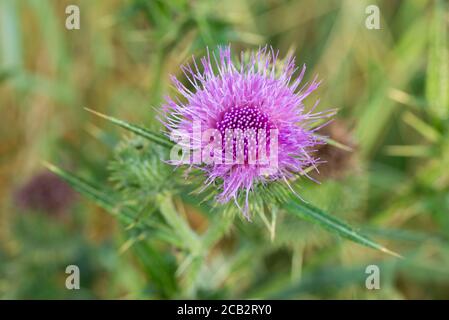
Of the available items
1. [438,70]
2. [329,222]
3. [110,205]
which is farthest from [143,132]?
[438,70]

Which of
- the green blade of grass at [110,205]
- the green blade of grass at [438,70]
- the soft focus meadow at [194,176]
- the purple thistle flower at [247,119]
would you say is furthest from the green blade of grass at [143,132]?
the green blade of grass at [438,70]

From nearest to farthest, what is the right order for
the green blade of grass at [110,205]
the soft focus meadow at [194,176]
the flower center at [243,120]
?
1. the flower center at [243,120]
2. the green blade of grass at [110,205]
3. the soft focus meadow at [194,176]

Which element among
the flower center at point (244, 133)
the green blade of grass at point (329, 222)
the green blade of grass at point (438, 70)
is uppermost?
the green blade of grass at point (438, 70)

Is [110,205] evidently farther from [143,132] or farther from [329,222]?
[329,222]

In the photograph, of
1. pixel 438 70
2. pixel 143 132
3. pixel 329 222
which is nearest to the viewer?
pixel 143 132

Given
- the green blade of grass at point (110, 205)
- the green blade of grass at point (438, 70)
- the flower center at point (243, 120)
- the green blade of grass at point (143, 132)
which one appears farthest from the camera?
the green blade of grass at point (438, 70)

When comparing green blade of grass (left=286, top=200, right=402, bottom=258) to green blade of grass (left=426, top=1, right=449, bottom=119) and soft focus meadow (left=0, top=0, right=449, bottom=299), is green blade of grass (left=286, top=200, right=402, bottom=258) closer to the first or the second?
soft focus meadow (left=0, top=0, right=449, bottom=299)

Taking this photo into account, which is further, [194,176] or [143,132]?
[194,176]

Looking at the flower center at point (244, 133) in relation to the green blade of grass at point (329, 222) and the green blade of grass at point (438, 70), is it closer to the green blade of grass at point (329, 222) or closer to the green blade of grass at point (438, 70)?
the green blade of grass at point (329, 222)

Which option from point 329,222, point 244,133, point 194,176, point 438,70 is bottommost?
point 329,222
